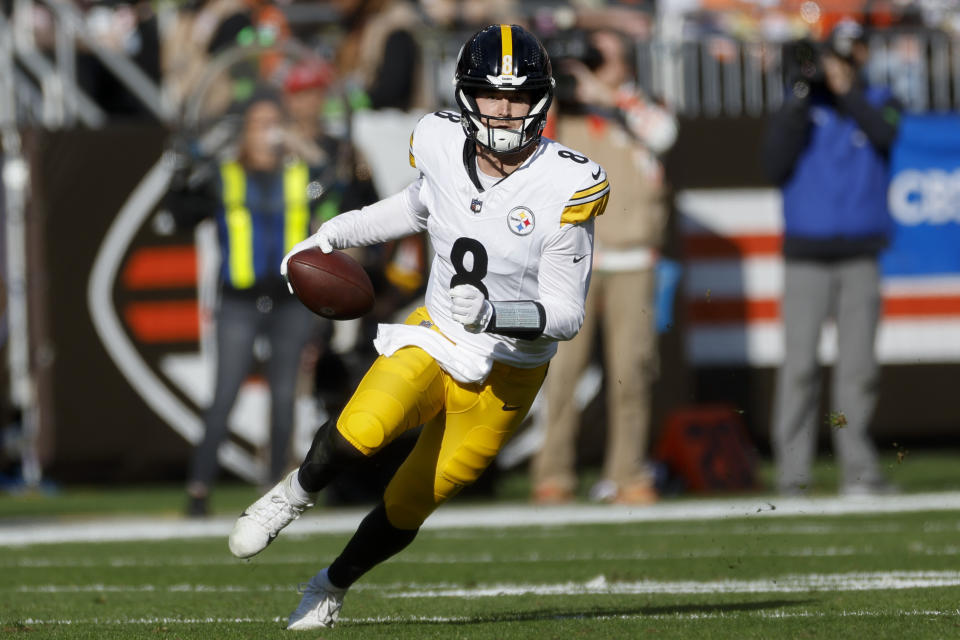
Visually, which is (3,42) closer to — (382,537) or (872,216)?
(872,216)

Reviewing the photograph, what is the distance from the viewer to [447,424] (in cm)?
502

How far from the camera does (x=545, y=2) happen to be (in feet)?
37.8

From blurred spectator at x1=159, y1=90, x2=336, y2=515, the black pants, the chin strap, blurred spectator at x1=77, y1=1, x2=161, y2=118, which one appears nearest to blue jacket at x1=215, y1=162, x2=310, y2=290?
blurred spectator at x1=159, y1=90, x2=336, y2=515

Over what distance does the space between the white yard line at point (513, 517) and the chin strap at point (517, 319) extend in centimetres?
349

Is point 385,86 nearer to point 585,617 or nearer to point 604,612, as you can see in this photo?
point 604,612

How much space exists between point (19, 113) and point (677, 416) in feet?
14.4

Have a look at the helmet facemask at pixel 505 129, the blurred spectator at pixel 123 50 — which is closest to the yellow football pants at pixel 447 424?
the helmet facemask at pixel 505 129

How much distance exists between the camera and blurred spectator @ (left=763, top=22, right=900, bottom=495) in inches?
351

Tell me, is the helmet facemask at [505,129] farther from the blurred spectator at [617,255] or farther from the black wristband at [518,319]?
the blurred spectator at [617,255]

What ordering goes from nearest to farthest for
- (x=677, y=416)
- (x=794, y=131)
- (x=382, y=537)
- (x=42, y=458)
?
(x=382, y=537), (x=794, y=131), (x=677, y=416), (x=42, y=458)

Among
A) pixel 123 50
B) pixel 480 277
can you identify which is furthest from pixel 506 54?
pixel 123 50

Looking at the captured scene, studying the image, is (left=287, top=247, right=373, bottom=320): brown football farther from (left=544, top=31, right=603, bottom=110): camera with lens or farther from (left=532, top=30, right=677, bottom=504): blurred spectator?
(left=544, top=31, right=603, bottom=110): camera with lens

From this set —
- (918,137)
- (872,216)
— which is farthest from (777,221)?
(872,216)

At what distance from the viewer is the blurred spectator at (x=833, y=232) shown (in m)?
8.91
